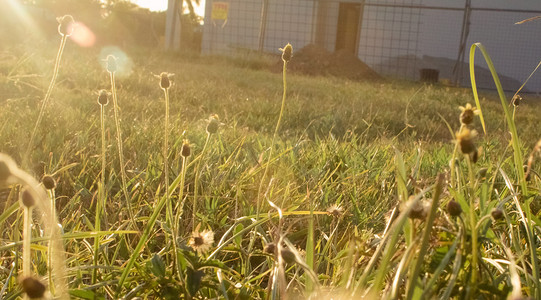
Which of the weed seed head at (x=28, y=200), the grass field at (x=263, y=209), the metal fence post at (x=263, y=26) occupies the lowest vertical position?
the grass field at (x=263, y=209)

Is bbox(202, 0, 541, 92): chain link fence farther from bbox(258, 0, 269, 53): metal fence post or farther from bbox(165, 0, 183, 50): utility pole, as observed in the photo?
bbox(165, 0, 183, 50): utility pole

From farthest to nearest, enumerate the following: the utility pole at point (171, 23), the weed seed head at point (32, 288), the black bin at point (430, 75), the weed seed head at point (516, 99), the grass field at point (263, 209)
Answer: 1. the utility pole at point (171, 23)
2. the black bin at point (430, 75)
3. the weed seed head at point (516, 99)
4. the grass field at point (263, 209)
5. the weed seed head at point (32, 288)

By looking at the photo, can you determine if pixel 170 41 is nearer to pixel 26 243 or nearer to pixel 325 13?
pixel 325 13

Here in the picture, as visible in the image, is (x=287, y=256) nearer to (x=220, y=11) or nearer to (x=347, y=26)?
(x=220, y=11)

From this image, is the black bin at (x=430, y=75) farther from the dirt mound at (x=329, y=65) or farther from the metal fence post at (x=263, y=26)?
the metal fence post at (x=263, y=26)

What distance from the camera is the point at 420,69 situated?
12516mm

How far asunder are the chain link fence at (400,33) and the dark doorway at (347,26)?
1.73 ft

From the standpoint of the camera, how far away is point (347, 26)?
1445 cm

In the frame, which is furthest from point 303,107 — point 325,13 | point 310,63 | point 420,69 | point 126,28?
point 126,28

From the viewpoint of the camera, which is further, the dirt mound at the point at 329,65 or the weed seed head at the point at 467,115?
the dirt mound at the point at 329,65

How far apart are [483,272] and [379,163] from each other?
45.7 inches

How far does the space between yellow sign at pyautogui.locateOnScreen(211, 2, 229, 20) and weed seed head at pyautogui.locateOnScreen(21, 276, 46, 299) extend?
12827 mm

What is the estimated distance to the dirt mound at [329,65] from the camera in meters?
9.69

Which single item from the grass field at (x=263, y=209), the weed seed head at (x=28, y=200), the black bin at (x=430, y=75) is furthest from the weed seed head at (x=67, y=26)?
the black bin at (x=430, y=75)
